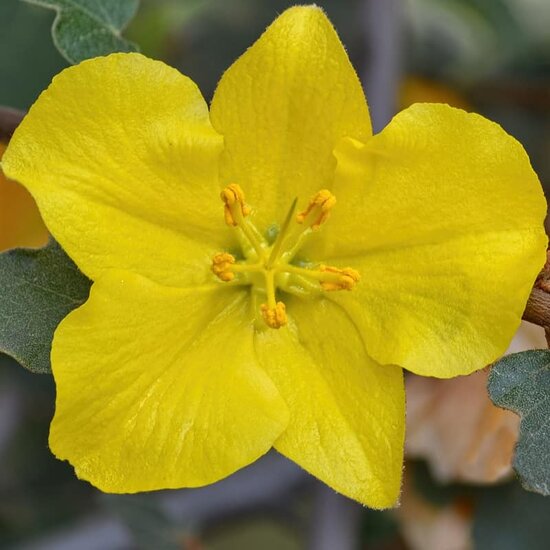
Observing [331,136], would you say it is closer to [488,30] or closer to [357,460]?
[357,460]

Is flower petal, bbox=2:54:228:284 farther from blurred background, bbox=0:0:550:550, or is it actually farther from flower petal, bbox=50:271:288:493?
blurred background, bbox=0:0:550:550

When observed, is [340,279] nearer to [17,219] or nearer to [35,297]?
[35,297]

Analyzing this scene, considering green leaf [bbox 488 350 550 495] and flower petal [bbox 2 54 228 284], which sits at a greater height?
flower petal [bbox 2 54 228 284]

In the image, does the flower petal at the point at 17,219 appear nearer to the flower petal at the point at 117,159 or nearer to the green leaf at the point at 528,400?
the flower petal at the point at 117,159

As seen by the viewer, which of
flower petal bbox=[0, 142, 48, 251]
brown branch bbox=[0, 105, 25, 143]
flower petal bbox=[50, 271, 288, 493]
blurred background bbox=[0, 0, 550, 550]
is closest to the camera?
flower petal bbox=[50, 271, 288, 493]

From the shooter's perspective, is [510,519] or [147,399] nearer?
[147,399]

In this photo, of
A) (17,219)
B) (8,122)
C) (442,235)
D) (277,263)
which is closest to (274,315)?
(277,263)

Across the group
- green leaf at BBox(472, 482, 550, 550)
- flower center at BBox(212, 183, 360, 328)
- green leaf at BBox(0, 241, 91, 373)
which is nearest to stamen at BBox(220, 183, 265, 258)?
flower center at BBox(212, 183, 360, 328)
